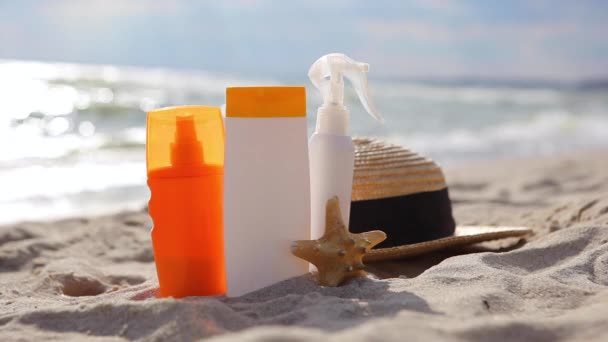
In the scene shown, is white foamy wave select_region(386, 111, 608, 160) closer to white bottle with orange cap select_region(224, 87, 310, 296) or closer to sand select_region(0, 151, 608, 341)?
sand select_region(0, 151, 608, 341)

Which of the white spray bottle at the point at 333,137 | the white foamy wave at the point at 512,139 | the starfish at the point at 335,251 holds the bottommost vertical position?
the white foamy wave at the point at 512,139

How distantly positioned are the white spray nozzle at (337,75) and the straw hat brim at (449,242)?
0.59 m

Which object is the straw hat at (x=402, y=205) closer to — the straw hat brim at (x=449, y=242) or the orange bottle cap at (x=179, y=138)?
the straw hat brim at (x=449, y=242)

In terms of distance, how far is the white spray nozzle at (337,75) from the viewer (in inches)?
63.9

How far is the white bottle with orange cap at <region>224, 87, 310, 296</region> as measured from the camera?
1554 millimetres

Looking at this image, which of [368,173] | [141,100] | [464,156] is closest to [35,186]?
[368,173]

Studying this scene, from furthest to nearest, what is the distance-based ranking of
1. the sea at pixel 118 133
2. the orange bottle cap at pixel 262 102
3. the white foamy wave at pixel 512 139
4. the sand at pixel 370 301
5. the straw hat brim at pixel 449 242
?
the white foamy wave at pixel 512 139 → the sea at pixel 118 133 → the straw hat brim at pixel 449 242 → the orange bottle cap at pixel 262 102 → the sand at pixel 370 301

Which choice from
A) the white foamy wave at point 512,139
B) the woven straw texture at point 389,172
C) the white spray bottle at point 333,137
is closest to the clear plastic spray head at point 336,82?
the white spray bottle at point 333,137

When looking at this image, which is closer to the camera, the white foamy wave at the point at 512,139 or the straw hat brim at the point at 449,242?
the straw hat brim at the point at 449,242

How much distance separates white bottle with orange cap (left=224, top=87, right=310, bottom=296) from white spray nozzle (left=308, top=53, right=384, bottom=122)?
8cm

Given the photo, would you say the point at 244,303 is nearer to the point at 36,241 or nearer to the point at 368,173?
the point at 368,173

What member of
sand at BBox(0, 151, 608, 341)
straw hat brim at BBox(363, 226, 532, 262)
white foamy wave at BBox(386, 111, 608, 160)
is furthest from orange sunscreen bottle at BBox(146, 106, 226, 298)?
white foamy wave at BBox(386, 111, 608, 160)

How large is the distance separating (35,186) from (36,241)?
1.74 m

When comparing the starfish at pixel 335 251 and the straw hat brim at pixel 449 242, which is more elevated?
the starfish at pixel 335 251
